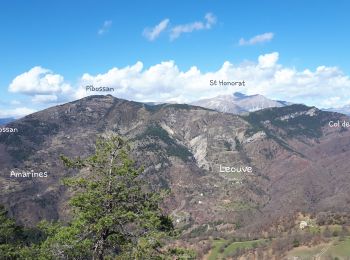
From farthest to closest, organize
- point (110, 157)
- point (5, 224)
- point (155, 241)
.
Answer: point (5, 224) → point (110, 157) → point (155, 241)

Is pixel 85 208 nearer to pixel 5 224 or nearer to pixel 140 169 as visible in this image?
pixel 140 169

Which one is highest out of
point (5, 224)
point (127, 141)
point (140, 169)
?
point (127, 141)

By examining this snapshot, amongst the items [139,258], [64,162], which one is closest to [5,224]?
[64,162]

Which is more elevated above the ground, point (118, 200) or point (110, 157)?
point (110, 157)

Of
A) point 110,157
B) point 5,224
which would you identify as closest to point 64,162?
point 110,157

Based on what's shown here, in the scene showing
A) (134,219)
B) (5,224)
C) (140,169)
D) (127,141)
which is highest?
(127,141)

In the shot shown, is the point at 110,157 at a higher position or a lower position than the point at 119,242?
higher

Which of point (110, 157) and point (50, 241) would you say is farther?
point (110, 157)

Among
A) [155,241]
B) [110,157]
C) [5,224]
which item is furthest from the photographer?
[5,224]

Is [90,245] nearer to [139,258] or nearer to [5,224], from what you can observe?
[139,258]
